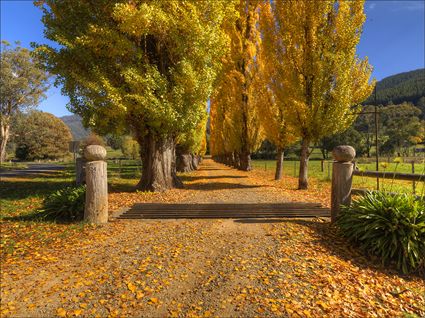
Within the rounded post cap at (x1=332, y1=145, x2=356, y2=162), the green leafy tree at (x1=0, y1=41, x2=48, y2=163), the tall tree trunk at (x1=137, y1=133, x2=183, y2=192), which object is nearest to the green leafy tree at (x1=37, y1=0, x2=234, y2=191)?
the tall tree trunk at (x1=137, y1=133, x2=183, y2=192)

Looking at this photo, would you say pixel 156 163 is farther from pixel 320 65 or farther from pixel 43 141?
pixel 43 141

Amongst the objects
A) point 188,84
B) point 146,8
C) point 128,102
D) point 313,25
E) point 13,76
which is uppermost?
point 13,76

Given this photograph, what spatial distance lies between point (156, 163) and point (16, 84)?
29.6 m

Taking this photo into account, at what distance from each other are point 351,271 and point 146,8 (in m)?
9.11

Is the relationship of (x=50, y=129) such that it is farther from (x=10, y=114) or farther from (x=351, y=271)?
(x=351, y=271)

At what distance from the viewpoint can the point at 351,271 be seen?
4.25m

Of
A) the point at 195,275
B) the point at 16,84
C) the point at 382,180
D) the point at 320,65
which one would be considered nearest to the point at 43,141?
the point at 16,84

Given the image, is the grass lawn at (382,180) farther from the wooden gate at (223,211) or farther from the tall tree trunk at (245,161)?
the tall tree trunk at (245,161)

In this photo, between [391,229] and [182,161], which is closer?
[391,229]

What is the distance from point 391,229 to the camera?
4.75 meters

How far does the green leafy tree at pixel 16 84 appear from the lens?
30.3 m

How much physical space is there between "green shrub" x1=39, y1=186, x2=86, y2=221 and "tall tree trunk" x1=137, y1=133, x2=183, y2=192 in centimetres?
408

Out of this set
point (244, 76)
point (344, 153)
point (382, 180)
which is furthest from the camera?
point (244, 76)

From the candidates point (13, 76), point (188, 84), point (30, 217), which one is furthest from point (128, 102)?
point (13, 76)
